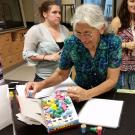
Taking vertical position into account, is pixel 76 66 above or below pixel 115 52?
below

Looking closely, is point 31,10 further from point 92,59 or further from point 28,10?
point 92,59

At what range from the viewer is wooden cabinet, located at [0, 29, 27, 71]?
187 inches

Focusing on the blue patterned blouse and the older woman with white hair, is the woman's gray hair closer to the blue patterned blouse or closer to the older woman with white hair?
the older woman with white hair

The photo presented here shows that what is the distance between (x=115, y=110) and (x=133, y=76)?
0.87 meters

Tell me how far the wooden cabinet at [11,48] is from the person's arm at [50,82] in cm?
315

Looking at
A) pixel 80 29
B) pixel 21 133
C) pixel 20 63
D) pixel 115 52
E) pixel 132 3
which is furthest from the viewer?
pixel 20 63

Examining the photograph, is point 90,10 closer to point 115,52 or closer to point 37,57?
point 115,52

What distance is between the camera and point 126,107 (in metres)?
1.36

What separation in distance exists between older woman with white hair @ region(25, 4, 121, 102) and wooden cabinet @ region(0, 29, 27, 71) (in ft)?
10.5

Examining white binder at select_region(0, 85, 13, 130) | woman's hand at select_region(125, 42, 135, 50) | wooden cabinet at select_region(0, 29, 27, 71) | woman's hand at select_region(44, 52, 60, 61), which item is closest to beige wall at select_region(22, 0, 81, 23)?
wooden cabinet at select_region(0, 29, 27, 71)

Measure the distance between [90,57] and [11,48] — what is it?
3.61m

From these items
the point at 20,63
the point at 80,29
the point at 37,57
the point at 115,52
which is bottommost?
the point at 20,63

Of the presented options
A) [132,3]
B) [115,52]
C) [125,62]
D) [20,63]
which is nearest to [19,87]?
→ [115,52]

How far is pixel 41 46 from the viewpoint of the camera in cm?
214
